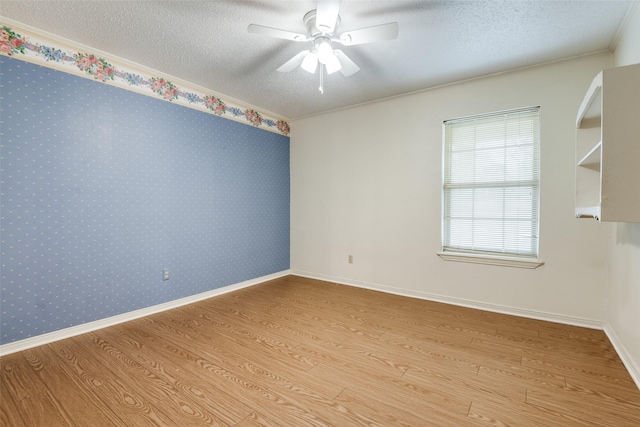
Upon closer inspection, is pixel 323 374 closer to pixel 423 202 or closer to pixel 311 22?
pixel 423 202

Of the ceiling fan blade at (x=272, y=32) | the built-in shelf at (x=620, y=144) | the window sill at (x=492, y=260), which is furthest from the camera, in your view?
the window sill at (x=492, y=260)

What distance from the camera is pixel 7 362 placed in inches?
77.7

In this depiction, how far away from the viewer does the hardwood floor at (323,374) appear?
1504mm

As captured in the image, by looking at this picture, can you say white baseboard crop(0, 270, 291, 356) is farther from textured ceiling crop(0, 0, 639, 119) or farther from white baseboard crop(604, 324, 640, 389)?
white baseboard crop(604, 324, 640, 389)

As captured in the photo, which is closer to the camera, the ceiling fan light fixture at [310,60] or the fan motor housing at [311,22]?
the fan motor housing at [311,22]

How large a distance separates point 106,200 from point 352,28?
261cm

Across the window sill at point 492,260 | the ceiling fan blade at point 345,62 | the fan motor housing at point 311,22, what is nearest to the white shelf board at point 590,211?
the window sill at point 492,260

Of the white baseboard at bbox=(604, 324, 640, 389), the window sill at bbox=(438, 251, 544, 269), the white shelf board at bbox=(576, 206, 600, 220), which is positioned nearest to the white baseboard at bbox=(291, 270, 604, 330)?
the white baseboard at bbox=(604, 324, 640, 389)

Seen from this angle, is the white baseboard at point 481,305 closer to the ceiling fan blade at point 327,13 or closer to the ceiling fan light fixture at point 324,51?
the ceiling fan light fixture at point 324,51

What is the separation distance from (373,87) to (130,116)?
2566 mm

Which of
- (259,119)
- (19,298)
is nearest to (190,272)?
(19,298)

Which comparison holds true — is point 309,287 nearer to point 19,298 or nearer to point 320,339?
point 320,339

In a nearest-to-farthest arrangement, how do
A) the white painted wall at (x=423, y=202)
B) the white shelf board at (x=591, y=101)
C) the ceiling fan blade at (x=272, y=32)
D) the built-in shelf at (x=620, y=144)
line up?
the built-in shelf at (x=620, y=144) < the white shelf board at (x=591, y=101) < the ceiling fan blade at (x=272, y=32) < the white painted wall at (x=423, y=202)

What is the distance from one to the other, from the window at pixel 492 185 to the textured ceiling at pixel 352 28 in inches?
22.8
